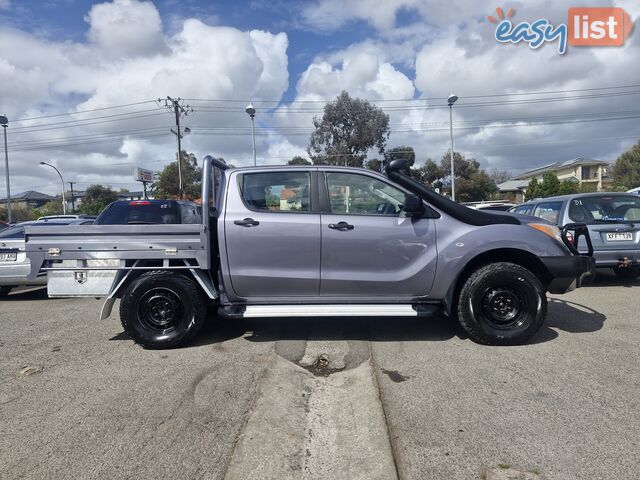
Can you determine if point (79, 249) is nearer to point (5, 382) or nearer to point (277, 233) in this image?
point (5, 382)

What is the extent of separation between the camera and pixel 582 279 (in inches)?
186

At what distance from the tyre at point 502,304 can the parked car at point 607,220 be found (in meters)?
3.33

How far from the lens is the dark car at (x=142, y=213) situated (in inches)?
282

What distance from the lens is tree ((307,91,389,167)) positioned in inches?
1473

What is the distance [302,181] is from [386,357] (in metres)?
2.05

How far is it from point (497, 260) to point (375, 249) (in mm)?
1412

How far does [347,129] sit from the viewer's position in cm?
3784

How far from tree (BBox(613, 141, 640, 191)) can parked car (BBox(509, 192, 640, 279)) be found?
45162 millimetres

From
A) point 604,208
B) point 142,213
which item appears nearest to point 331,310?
point 142,213

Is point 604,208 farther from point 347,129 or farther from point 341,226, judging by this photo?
point 347,129

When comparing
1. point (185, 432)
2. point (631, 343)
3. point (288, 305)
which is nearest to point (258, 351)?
point (288, 305)

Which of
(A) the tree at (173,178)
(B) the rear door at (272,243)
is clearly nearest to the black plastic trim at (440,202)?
(B) the rear door at (272,243)

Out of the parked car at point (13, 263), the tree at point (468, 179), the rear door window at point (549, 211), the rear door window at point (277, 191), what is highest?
the tree at point (468, 179)

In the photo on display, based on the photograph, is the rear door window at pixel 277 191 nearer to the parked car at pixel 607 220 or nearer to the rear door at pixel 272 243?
the rear door at pixel 272 243
